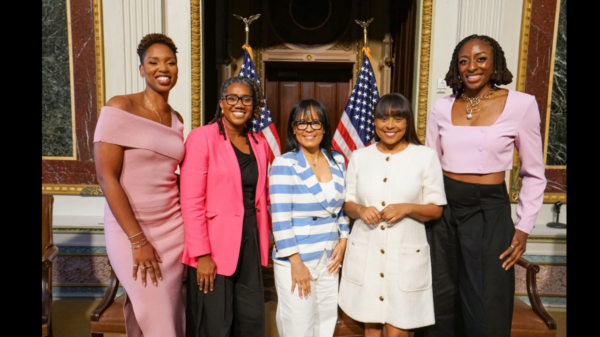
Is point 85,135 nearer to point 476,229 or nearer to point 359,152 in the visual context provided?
point 359,152

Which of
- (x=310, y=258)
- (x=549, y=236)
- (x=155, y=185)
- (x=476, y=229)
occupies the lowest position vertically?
(x=549, y=236)

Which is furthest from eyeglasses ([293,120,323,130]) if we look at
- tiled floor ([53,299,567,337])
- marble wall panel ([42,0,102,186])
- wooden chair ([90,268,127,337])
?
marble wall panel ([42,0,102,186])

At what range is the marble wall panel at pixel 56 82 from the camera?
344 cm

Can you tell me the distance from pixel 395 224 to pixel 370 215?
0.53ft

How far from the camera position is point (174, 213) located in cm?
180

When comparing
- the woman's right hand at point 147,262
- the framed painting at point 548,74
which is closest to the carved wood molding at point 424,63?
the framed painting at point 548,74

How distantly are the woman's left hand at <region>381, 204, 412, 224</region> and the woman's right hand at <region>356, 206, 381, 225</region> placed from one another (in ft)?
0.12

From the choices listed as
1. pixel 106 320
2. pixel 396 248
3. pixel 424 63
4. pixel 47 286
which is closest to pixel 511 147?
pixel 396 248

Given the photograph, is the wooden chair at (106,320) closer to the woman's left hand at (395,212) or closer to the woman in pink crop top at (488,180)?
the woman's left hand at (395,212)

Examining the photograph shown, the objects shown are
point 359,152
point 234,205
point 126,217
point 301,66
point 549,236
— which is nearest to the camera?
point 126,217

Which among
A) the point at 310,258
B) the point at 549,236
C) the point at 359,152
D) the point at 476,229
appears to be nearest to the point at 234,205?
the point at 310,258

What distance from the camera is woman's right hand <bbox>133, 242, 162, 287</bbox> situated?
66.7 inches

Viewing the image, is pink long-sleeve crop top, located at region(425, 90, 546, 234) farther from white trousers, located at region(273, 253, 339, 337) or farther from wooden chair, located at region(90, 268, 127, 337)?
wooden chair, located at region(90, 268, 127, 337)

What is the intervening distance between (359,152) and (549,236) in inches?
107
